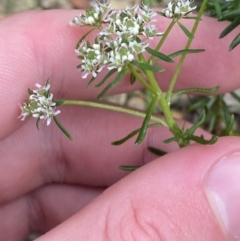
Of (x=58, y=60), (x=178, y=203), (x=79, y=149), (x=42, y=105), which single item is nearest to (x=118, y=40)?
(x=42, y=105)

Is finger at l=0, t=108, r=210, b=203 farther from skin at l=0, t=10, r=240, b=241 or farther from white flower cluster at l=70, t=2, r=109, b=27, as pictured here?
white flower cluster at l=70, t=2, r=109, b=27

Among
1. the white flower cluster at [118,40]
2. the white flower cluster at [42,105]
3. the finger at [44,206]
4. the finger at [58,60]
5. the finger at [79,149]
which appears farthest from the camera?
the finger at [44,206]

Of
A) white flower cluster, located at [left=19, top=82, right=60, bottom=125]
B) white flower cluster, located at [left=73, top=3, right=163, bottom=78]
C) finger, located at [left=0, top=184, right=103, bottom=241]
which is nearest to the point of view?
white flower cluster, located at [left=73, top=3, right=163, bottom=78]

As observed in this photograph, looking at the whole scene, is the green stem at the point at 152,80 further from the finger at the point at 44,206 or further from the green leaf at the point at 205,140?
the finger at the point at 44,206

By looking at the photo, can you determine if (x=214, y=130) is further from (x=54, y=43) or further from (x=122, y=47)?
(x=122, y=47)

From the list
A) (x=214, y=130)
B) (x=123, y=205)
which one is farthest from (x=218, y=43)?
(x=123, y=205)

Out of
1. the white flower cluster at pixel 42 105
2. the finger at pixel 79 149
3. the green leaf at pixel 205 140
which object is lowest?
the finger at pixel 79 149

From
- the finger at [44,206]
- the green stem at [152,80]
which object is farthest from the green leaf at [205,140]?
the finger at [44,206]

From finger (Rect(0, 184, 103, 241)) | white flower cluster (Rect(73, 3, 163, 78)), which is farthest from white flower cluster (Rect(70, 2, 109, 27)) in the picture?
finger (Rect(0, 184, 103, 241))
